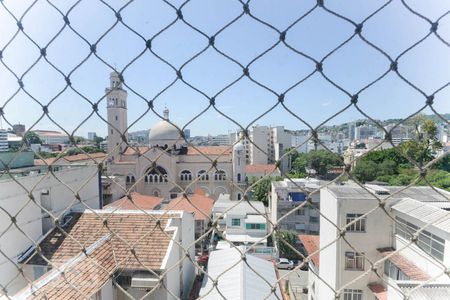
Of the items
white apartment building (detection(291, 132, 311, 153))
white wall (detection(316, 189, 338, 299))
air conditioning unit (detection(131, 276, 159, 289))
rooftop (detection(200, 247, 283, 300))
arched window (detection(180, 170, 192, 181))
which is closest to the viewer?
white apartment building (detection(291, 132, 311, 153))

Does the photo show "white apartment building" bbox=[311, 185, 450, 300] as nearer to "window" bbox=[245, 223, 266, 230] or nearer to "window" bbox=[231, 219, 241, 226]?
"window" bbox=[245, 223, 266, 230]

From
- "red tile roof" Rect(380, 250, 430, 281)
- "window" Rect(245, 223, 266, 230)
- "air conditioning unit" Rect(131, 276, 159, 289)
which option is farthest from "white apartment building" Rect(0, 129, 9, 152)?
"window" Rect(245, 223, 266, 230)

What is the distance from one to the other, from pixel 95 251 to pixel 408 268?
8.79ft

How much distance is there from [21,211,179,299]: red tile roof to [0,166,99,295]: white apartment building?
19 centimetres

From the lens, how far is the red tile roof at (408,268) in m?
2.50

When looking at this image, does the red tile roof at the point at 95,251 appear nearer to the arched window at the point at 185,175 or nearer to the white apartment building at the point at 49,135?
the white apartment building at the point at 49,135

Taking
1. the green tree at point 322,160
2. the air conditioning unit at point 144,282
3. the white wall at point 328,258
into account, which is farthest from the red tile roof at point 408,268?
the air conditioning unit at point 144,282

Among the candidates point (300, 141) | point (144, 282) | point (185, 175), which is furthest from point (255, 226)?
point (300, 141)

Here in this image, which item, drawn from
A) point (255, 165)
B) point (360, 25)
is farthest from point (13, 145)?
point (255, 165)

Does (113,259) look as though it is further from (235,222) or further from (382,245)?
(235,222)

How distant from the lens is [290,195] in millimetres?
8344

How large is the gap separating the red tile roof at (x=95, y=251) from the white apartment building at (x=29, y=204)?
185 millimetres

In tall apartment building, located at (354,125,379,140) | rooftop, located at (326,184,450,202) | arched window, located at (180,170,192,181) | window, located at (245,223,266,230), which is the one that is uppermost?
tall apartment building, located at (354,125,379,140)

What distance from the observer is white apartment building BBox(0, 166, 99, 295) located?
252 centimetres
